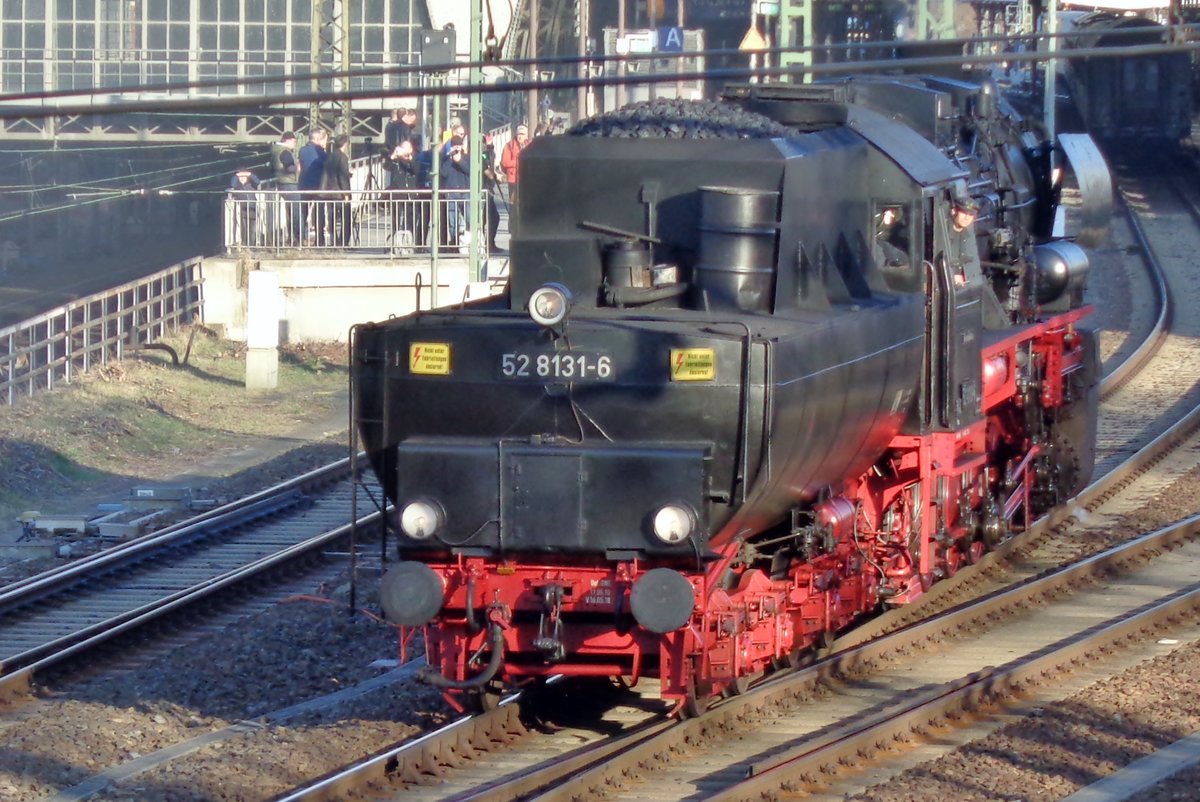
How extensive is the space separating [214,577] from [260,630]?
2039 millimetres

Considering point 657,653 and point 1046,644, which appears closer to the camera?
point 657,653

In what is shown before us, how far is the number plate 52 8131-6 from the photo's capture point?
8.12 metres

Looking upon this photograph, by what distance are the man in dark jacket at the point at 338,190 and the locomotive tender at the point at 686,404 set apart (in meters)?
15.9

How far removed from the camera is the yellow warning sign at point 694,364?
795cm

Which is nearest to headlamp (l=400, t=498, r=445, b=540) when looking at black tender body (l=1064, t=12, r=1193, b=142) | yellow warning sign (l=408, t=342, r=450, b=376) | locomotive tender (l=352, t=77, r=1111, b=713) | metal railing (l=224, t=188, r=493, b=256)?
locomotive tender (l=352, t=77, r=1111, b=713)

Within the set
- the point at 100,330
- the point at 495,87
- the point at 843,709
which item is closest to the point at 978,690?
the point at 843,709

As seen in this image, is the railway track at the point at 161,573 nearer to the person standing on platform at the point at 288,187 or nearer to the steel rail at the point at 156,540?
the steel rail at the point at 156,540

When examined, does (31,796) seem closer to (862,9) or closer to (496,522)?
(496,522)

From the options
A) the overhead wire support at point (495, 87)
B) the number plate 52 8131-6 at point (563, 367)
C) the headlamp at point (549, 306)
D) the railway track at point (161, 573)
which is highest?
the overhead wire support at point (495, 87)

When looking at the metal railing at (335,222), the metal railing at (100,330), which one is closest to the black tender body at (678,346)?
the metal railing at (100,330)

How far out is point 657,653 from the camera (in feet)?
27.6

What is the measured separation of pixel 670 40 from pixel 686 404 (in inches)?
1126

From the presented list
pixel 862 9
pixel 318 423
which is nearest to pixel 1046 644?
pixel 318 423

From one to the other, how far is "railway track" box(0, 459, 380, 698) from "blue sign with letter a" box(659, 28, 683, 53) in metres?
20.7
